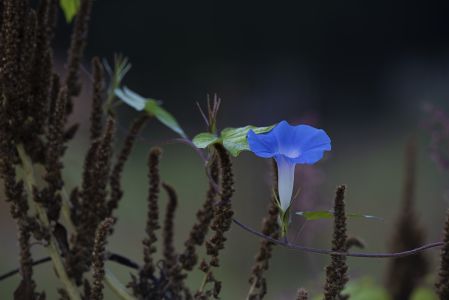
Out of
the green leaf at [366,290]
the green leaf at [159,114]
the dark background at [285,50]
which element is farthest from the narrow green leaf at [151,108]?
the dark background at [285,50]

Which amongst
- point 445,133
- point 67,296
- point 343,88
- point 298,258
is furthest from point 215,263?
point 343,88

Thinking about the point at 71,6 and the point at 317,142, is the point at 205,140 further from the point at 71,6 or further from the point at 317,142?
the point at 71,6

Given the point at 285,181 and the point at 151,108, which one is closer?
the point at 285,181

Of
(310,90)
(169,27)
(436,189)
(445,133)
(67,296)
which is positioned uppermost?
(169,27)

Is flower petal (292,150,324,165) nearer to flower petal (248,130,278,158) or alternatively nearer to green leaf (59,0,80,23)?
flower petal (248,130,278,158)

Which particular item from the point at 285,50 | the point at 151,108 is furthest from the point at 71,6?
the point at 285,50

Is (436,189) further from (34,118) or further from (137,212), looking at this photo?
(34,118)

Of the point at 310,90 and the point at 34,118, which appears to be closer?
the point at 34,118

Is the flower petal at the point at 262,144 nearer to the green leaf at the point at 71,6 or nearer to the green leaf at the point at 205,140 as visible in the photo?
the green leaf at the point at 205,140
